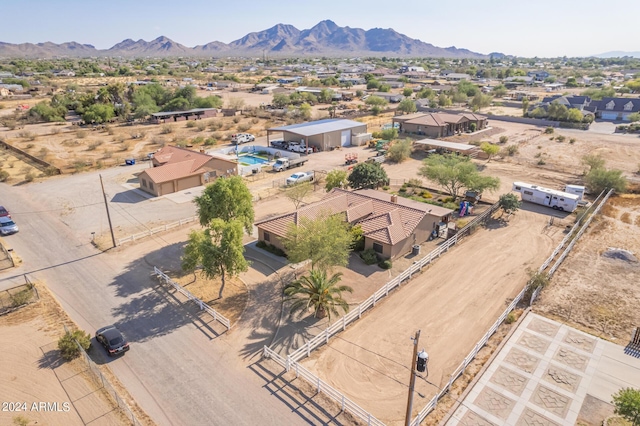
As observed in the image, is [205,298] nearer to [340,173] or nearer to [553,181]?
[340,173]

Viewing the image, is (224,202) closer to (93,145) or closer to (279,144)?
(279,144)

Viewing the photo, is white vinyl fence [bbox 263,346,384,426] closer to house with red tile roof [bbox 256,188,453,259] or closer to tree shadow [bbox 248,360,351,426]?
tree shadow [bbox 248,360,351,426]

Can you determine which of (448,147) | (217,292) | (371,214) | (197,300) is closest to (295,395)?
(197,300)

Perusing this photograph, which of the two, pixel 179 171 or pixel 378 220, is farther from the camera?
pixel 179 171

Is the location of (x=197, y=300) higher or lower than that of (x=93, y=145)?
lower

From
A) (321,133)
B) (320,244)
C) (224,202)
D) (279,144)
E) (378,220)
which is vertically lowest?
(279,144)

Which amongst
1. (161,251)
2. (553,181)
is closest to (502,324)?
(161,251)

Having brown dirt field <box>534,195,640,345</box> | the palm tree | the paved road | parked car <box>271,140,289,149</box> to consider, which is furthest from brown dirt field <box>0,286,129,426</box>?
parked car <box>271,140,289,149</box>
